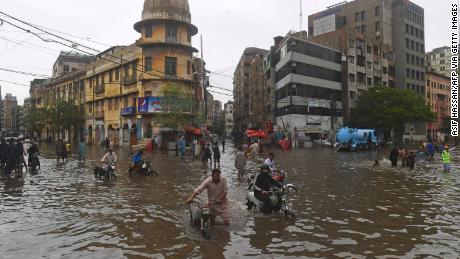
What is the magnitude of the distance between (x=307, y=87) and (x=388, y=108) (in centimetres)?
1262

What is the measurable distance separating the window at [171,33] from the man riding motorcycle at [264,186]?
39.5 meters

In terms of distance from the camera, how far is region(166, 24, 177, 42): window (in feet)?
155

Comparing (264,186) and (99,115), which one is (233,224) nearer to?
(264,186)

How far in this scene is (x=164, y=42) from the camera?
46281mm

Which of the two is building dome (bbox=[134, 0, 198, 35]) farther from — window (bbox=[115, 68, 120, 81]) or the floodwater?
the floodwater

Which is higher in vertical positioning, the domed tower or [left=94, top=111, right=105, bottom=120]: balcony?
the domed tower

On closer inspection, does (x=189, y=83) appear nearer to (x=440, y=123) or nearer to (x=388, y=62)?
(x=388, y=62)

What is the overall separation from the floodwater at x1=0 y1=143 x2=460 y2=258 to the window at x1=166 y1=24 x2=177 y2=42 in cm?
3413

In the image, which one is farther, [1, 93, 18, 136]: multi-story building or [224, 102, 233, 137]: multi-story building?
[1, 93, 18, 136]: multi-story building

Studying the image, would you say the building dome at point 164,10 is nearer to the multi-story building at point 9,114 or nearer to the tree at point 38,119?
the tree at point 38,119

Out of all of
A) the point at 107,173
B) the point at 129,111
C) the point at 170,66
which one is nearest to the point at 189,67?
the point at 170,66

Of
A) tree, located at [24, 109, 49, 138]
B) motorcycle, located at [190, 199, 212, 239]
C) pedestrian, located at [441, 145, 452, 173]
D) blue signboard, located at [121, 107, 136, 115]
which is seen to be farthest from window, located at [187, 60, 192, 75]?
motorcycle, located at [190, 199, 212, 239]

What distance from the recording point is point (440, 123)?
3831 inches

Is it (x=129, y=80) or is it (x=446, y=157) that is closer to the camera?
(x=446, y=157)
